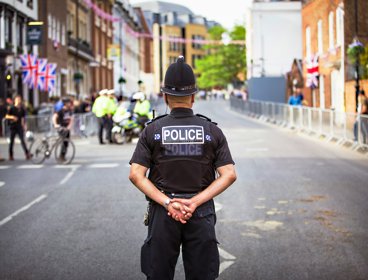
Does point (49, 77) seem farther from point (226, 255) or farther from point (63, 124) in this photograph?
point (226, 255)

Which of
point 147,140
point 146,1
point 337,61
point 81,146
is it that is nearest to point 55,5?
point 337,61

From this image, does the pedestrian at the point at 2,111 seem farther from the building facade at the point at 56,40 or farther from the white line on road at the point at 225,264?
the white line on road at the point at 225,264

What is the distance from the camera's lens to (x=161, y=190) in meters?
4.70

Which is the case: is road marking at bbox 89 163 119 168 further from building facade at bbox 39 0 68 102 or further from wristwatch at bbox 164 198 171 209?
building facade at bbox 39 0 68 102

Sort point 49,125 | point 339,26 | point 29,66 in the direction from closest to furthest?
point 49,125 < point 339,26 < point 29,66

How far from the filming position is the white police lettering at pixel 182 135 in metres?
4.65

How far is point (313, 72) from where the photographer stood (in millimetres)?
40938

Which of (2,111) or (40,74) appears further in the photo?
(40,74)

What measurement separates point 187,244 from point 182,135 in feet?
2.17

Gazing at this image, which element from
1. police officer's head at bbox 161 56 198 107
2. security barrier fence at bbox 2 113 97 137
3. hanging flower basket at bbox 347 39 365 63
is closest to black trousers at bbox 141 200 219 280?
police officer's head at bbox 161 56 198 107

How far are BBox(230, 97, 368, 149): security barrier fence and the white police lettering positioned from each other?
1648 centimetres

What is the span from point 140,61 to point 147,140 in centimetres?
10037

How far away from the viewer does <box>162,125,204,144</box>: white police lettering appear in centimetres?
465

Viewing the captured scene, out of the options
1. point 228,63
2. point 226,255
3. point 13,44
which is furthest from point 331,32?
point 228,63
